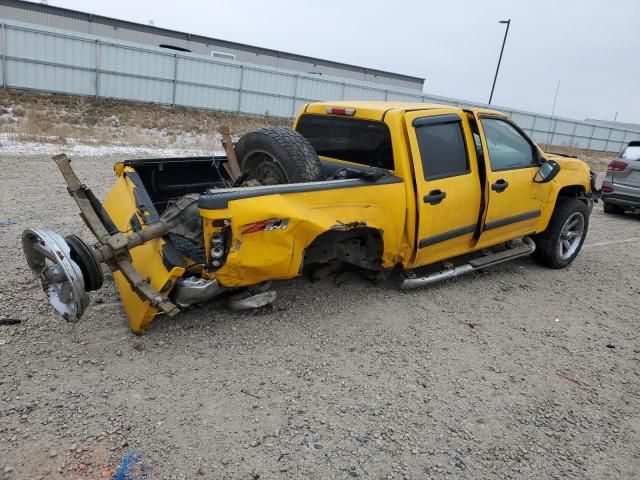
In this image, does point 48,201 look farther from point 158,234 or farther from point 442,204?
point 442,204

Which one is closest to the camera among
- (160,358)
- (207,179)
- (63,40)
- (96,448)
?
(96,448)

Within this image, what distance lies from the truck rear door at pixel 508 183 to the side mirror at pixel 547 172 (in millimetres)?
55

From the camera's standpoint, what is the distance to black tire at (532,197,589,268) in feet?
19.0

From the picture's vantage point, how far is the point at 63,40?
1855 cm

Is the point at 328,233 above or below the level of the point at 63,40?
below

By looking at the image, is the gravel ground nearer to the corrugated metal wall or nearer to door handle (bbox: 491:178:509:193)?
door handle (bbox: 491:178:509:193)

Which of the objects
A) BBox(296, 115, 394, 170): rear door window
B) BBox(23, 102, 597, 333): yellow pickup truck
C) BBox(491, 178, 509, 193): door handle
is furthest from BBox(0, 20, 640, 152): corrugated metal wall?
BBox(491, 178, 509, 193): door handle

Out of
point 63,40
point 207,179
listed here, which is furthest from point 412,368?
point 63,40

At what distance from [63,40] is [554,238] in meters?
19.0

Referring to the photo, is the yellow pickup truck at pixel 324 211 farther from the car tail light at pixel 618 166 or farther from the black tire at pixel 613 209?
the black tire at pixel 613 209

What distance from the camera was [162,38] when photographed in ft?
106

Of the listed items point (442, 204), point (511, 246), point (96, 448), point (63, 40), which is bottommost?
point (96, 448)

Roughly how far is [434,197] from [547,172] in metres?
1.65

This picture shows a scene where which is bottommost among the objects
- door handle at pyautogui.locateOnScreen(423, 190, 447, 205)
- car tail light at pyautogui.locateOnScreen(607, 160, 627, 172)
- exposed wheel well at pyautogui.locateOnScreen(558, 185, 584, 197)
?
door handle at pyautogui.locateOnScreen(423, 190, 447, 205)
